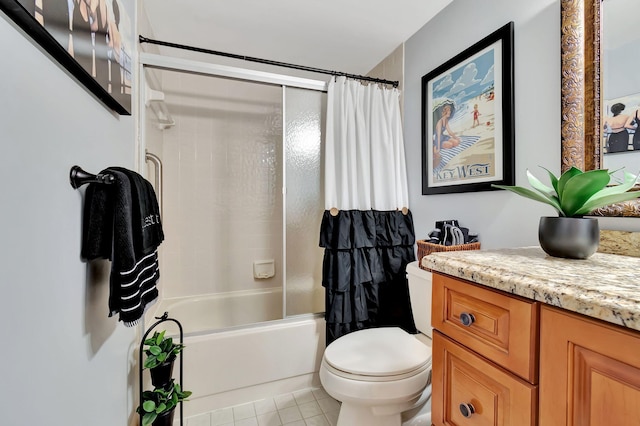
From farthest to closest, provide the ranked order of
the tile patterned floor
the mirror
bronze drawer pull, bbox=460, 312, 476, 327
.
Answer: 1. the tile patterned floor
2. the mirror
3. bronze drawer pull, bbox=460, 312, 476, 327

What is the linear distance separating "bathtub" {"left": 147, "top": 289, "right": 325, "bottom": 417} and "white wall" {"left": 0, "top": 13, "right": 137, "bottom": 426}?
60cm

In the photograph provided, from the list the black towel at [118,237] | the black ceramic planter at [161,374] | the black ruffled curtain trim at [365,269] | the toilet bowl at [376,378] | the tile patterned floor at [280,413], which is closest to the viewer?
the black towel at [118,237]

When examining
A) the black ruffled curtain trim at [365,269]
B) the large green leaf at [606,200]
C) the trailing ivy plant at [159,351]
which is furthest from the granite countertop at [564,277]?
the trailing ivy plant at [159,351]

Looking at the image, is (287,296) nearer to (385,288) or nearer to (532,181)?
(385,288)

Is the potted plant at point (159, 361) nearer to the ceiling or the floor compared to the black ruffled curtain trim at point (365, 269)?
nearer to the floor

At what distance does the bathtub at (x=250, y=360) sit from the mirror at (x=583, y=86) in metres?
1.51

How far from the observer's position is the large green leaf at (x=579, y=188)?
700 mm

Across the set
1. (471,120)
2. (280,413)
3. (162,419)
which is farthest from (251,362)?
(471,120)

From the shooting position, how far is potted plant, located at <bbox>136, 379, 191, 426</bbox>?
43.8 inches

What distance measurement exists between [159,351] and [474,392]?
122 centimetres

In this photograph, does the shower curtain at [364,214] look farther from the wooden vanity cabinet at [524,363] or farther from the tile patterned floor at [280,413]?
the wooden vanity cabinet at [524,363]

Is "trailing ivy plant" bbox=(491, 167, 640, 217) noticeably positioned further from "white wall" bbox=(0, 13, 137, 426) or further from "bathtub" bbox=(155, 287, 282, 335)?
"bathtub" bbox=(155, 287, 282, 335)

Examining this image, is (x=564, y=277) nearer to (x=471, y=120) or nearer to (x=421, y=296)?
(x=421, y=296)

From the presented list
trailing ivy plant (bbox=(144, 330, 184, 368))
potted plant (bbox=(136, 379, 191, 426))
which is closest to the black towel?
trailing ivy plant (bbox=(144, 330, 184, 368))
